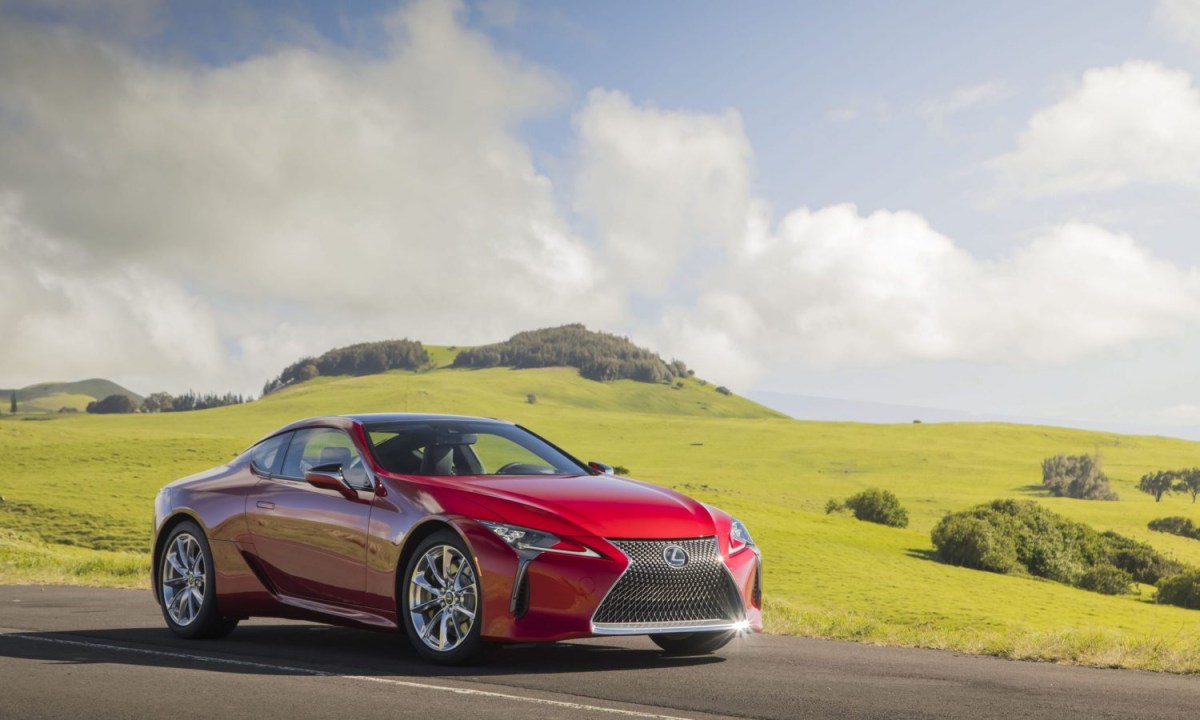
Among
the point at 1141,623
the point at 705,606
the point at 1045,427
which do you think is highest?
the point at 1045,427

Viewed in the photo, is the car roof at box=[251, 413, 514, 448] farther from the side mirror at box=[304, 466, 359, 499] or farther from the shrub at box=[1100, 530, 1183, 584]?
the shrub at box=[1100, 530, 1183, 584]

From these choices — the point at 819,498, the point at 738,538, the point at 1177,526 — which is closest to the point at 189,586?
the point at 738,538

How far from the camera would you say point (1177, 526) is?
3907 inches

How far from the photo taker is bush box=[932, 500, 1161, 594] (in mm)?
64500

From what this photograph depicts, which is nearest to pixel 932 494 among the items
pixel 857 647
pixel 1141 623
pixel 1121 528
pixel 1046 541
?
pixel 1121 528

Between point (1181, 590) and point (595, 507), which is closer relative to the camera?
point (595, 507)

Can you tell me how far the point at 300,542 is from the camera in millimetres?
9523

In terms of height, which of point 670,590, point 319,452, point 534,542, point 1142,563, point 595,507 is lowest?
point 1142,563

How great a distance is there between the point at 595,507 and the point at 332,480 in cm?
192

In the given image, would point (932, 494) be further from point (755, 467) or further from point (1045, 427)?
point (1045, 427)

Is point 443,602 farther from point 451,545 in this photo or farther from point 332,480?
point 332,480

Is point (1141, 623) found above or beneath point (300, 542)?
beneath

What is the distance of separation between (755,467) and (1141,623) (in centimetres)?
8952

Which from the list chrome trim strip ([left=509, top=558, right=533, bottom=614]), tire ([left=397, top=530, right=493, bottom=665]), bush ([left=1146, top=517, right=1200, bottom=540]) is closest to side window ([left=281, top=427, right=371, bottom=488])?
tire ([left=397, top=530, right=493, bottom=665])
